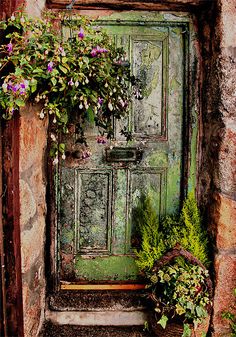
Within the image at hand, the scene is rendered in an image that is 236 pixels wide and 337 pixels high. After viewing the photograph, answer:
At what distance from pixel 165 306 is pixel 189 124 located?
129 cm

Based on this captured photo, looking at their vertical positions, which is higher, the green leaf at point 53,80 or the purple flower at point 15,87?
the green leaf at point 53,80

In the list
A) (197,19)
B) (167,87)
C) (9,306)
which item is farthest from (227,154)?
(9,306)

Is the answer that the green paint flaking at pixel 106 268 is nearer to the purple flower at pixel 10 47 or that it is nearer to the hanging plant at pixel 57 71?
the hanging plant at pixel 57 71

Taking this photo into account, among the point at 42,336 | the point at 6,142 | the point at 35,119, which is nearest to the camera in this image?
the point at 6,142

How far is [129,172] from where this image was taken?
3.21 m

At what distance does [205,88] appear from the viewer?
10.1ft

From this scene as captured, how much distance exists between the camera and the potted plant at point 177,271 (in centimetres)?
275

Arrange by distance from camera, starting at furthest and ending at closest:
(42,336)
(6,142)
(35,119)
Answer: (42,336) < (35,119) < (6,142)

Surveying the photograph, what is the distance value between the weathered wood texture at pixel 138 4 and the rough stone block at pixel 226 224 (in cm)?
135

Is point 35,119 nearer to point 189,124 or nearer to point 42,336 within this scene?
point 189,124

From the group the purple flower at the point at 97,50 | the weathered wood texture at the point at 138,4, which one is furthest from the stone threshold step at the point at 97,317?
the weathered wood texture at the point at 138,4

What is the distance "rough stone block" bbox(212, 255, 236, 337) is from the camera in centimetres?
291

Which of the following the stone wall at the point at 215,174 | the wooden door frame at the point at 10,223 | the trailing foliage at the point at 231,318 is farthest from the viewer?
the trailing foliage at the point at 231,318

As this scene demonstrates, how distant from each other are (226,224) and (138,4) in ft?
5.37
